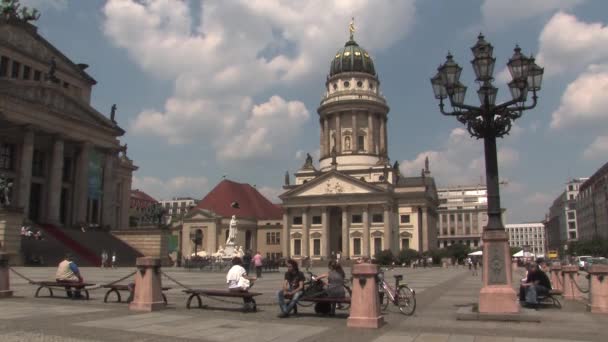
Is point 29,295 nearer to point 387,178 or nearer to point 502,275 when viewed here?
point 502,275

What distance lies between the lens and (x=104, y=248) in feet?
161

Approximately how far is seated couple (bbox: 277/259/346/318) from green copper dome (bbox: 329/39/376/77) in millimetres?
92027

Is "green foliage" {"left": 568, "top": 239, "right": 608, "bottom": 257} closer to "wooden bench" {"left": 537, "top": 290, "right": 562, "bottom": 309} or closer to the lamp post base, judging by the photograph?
"wooden bench" {"left": 537, "top": 290, "right": 562, "bottom": 309}

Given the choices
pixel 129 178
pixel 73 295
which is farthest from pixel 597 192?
pixel 73 295

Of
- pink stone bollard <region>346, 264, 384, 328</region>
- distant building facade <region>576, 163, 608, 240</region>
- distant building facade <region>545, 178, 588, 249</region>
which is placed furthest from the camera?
distant building facade <region>545, 178, 588, 249</region>

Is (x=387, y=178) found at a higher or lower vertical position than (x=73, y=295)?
higher

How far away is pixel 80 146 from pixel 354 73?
199 ft

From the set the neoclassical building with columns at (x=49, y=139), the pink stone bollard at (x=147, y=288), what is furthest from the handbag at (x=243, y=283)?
the neoclassical building with columns at (x=49, y=139)

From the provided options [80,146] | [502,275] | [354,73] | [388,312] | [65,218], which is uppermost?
[354,73]

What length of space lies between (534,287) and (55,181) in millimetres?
45438

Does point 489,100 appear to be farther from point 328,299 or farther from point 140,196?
point 140,196

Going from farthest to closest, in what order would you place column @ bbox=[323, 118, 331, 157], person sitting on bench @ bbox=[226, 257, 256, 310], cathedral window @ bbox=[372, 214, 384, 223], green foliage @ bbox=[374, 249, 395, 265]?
column @ bbox=[323, 118, 331, 157] < cathedral window @ bbox=[372, 214, 384, 223] < green foliage @ bbox=[374, 249, 395, 265] < person sitting on bench @ bbox=[226, 257, 256, 310]

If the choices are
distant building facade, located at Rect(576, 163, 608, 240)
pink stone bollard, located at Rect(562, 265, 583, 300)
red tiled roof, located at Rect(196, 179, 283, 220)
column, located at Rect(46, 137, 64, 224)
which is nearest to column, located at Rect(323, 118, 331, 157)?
red tiled roof, located at Rect(196, 179, 283, 220)

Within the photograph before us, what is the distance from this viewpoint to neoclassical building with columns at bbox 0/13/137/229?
47469mm
